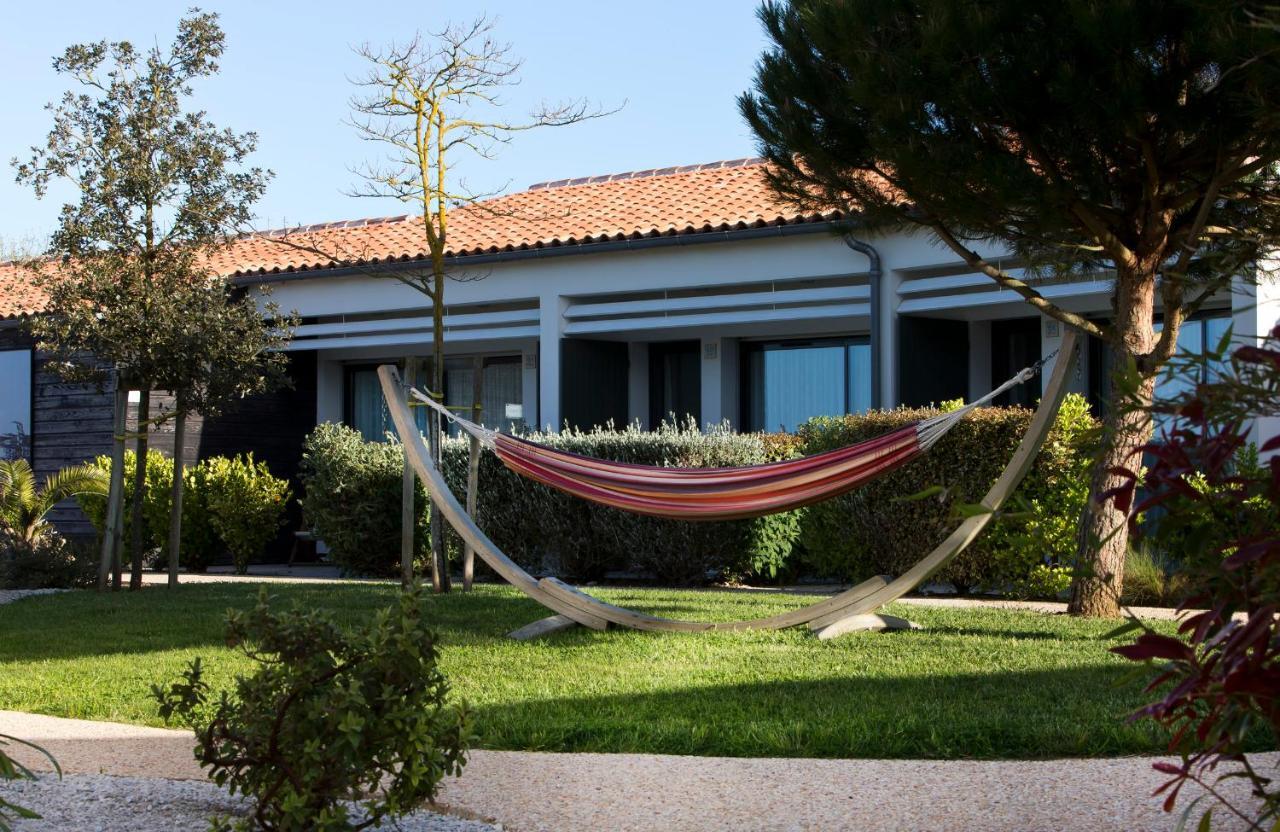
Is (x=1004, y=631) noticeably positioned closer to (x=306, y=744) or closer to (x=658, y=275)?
(x=306, y=744)

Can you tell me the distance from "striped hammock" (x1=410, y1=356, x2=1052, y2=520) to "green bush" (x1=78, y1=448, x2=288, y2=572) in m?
7.57

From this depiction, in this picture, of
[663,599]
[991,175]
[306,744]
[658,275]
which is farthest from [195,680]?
[658,275]

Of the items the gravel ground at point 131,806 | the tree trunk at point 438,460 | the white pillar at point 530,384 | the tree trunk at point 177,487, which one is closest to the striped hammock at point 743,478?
the tree trunk at point 438,460

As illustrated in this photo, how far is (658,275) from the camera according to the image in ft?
51.0

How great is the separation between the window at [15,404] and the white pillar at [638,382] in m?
7.68

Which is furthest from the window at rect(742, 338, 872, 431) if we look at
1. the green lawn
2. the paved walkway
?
the paved walkway

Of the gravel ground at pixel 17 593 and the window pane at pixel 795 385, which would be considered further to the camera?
the window pane at pixel 795 385

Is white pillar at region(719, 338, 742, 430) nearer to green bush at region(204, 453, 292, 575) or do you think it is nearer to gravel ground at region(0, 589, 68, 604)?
green bush at region(204, 453, 292, 575)

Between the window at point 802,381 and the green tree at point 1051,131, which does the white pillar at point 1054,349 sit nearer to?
the window at point 802,381

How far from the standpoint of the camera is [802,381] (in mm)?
16297

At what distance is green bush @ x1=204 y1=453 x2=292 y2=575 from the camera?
15.6 m

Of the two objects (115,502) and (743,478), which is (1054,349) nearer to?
(743,478)

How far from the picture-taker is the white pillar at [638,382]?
55.8 feet

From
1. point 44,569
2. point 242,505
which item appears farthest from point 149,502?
point 44,569
